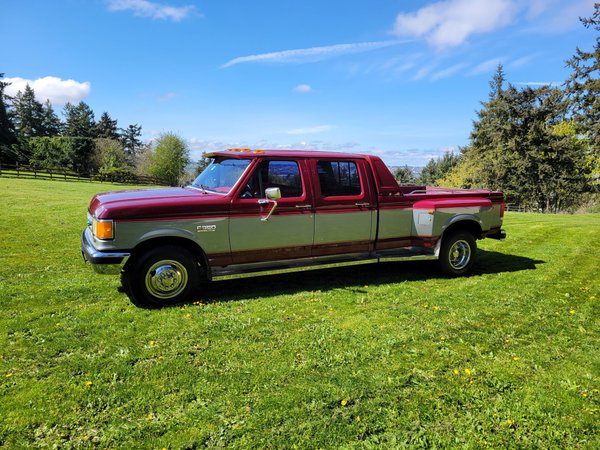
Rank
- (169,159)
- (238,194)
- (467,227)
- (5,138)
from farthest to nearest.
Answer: (169,159) → (5,138) → (467,227) → (238,194)

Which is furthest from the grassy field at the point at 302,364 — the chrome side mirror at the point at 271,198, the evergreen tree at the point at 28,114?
the evergreen tree at the point at 28,114

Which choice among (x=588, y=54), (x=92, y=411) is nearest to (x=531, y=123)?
(x=588, y=54)

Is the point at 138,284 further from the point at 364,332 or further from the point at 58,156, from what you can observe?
the point at 58,156

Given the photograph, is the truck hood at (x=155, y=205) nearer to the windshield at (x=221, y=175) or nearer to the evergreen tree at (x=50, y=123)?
the windshield at (x=221, y=175)

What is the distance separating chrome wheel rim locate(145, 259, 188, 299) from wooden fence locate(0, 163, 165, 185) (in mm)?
40145

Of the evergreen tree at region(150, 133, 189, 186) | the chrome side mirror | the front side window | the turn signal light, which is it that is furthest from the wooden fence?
the chrome side mirror

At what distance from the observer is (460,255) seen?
719 cm

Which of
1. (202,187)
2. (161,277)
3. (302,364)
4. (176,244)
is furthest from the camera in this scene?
(202,187)

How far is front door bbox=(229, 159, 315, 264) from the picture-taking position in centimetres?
550

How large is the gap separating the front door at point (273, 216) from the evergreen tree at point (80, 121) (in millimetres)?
85909

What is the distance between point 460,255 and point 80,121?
89157mm

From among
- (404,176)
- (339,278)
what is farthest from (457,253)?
(404,176)

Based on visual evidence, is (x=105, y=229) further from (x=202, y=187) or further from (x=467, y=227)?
(x=467, y=227)

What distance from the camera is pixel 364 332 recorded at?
4508 mm
